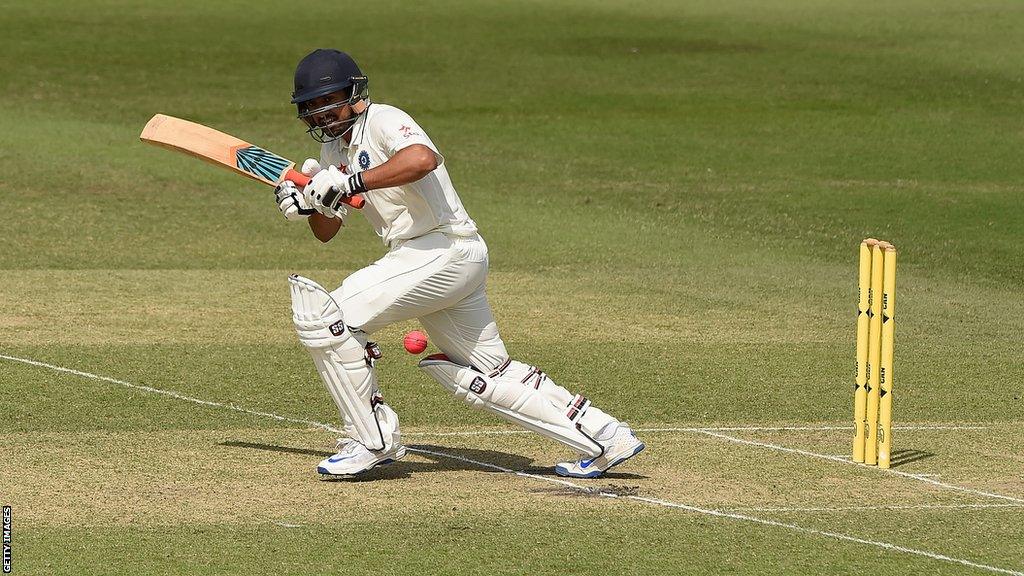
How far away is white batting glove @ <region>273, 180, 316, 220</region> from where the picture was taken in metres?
6.64

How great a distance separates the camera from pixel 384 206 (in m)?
6.68

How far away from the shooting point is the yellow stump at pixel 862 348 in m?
6.78

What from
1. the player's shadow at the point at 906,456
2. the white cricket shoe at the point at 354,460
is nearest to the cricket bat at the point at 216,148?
the white cricket shoe at the point at 354,460

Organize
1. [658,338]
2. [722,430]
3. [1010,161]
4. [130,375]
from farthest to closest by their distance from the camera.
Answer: [1010,161] → [658,338] → [130,375] → [722,430]

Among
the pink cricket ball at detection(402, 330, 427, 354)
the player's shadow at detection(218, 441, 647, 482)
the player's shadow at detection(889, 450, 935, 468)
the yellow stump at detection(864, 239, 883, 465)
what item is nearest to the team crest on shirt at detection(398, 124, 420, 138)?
the pink cricket ball at detection(402, 330, 427, 354)

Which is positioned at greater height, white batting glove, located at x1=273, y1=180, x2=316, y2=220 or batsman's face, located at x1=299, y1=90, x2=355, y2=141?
batsman's face, located at x1=299, y1=90, x2=355, y2=141

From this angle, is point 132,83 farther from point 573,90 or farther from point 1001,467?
point 1001,467

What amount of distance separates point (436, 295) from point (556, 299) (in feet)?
16.4

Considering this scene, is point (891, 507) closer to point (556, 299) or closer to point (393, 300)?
point (393, 300)

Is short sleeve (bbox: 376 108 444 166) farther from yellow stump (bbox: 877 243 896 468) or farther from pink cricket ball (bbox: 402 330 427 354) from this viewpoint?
yellow stump (bbox: 877 243 896 468)

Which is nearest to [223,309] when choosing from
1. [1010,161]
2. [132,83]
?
[1010,161]

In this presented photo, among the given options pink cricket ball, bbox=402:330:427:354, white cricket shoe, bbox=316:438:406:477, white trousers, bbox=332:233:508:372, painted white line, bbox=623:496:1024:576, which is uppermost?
white trousers, bbox=332:233:508:372

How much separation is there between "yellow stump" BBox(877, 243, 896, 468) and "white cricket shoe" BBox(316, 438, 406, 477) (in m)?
2.13

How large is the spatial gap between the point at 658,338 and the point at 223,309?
119 inches
